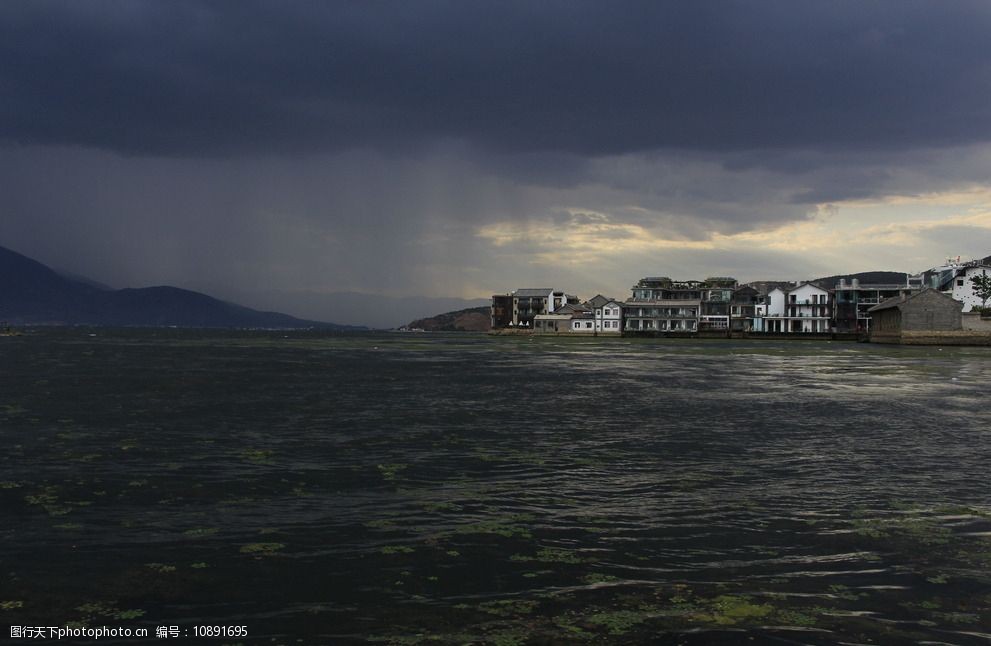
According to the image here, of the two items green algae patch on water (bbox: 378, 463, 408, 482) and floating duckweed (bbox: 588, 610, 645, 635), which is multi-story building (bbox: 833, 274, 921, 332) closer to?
green algae patch on water (bbox: 378, 463, 408, 482)

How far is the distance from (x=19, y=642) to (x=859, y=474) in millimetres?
17574

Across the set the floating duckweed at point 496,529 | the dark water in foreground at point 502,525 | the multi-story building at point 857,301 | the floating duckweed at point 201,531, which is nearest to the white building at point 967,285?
the multi-story building at point 857,301

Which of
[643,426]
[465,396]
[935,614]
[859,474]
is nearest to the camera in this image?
[935,614]

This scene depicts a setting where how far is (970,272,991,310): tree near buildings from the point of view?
131000 mm

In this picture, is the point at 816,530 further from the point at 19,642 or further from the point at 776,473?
the point at 19,642

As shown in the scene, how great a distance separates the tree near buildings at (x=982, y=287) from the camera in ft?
430

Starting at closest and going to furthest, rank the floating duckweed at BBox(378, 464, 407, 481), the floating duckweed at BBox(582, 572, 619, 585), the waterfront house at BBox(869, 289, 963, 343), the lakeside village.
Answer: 1. the floating duckweed at BBox(582, 572, 619, 585)
2. the floating duckweed at BBox(378, 464, 407, 481)
3. the waterfront house at BBox(869, 289, 963, 343)
4. the lakeside village

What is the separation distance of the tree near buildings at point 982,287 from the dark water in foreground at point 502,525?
127 metres

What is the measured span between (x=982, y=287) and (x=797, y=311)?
129 ft

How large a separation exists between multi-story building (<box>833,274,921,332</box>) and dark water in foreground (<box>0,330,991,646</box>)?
149 metres

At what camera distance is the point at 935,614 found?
8547 mm

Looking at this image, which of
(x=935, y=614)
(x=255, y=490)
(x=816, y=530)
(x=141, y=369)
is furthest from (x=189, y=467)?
(x=141, y=369)

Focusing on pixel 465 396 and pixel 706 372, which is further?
pixel 706 372

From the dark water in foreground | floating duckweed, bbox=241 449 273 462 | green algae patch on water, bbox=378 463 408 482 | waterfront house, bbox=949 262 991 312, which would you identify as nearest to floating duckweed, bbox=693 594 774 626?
the dark water in foreground
